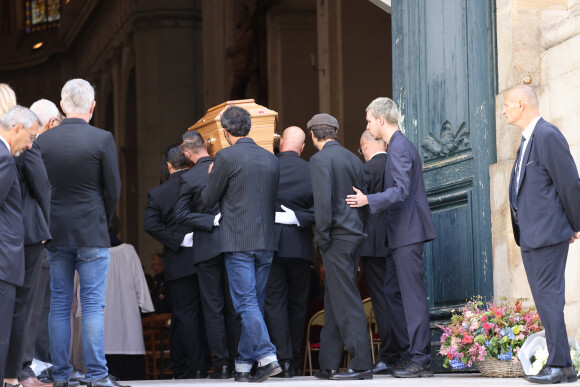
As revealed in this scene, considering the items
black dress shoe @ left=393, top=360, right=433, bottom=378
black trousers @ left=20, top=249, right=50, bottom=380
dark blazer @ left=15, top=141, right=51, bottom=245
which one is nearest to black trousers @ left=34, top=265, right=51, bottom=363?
black trousers @ left=20, top=249, right=50, bottom=380

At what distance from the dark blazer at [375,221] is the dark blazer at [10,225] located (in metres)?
2.75

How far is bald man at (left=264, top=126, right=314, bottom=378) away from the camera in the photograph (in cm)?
810

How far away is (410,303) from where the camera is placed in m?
7.44

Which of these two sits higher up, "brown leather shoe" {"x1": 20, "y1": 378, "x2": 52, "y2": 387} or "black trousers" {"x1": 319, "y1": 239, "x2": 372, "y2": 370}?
"black trousers" {"x1": 319, "y1": 239, "x2": 372, "y2": 370}

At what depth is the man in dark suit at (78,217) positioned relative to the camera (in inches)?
258

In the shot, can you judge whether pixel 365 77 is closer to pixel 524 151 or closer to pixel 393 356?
pixel 393 356

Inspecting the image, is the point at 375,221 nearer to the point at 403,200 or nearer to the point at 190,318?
the point at 403,200

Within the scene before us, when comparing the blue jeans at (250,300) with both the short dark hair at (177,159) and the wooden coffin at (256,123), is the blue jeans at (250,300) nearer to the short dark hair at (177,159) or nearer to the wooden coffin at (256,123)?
the wooden coffin at (256,123)

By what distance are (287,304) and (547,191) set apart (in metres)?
2.60

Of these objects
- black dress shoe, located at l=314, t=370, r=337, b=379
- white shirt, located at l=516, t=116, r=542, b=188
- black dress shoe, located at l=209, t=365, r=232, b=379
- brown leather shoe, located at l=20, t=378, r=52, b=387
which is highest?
white shirt, located at l=516, t=116, r=542, b=188

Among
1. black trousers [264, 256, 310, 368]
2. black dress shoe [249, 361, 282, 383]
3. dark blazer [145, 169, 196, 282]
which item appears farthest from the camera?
dark blazer [145, 169, 196, 282]

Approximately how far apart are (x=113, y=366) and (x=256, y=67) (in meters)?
8.67

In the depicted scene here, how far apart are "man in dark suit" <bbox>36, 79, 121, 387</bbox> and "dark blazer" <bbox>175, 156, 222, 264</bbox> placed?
156 cm

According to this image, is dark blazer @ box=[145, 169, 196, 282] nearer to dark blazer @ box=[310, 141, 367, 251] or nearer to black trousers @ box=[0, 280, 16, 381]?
dark blazer @ box=[310, 141, 367, 251]
